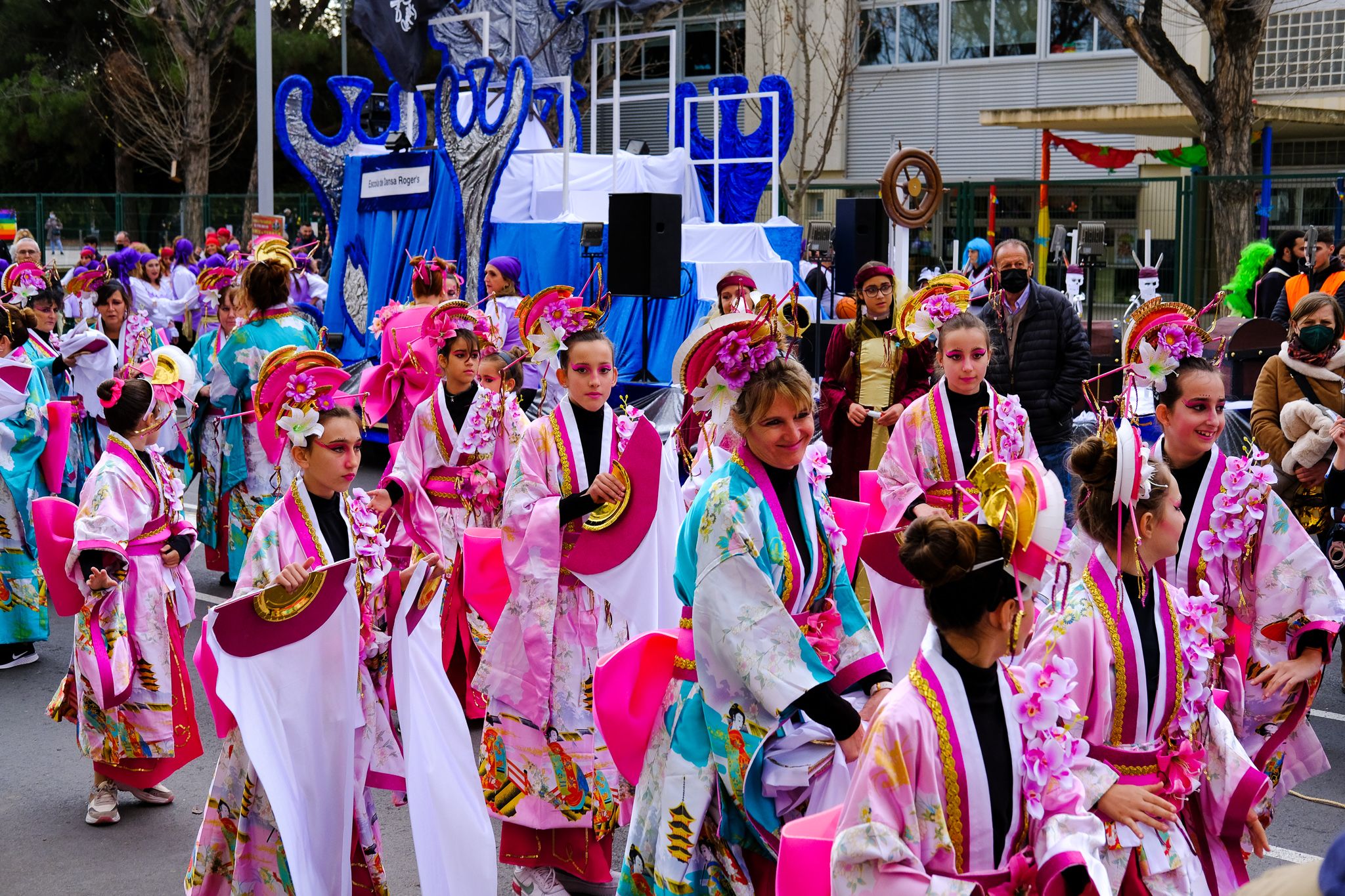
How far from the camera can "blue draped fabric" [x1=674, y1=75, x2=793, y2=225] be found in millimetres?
16406

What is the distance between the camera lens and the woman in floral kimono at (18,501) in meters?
7.14

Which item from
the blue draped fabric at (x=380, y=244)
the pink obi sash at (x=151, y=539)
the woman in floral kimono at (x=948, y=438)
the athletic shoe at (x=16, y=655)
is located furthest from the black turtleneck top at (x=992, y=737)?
the blue draped fabric at (x=380, y=244)

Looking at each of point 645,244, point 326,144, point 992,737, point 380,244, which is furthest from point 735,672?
point 326,144

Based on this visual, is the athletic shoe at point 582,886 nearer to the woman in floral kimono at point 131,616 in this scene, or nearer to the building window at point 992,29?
the woman in floral kimono at point 131,616

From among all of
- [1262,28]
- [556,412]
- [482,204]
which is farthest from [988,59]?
[556,412]

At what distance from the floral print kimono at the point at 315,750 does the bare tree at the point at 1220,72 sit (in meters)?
13.0

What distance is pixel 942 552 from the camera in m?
2.58

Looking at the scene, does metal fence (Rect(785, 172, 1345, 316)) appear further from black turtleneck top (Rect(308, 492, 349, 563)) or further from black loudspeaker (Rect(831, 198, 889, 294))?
black turtleneck top (Rect(308, 492, 349, 563))

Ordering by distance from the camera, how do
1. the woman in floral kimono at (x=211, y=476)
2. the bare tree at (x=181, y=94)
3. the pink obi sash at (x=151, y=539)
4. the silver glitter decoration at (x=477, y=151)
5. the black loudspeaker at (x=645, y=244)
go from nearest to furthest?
the pink obi sash at (x=151, y=539) < the woman in floral kimono at (x=211, y=476) < the black loudspeaker at (x=645, y=244) < the silver glitter decoration at (x=477, y=151) < the bare tree at (x=181, y=94)

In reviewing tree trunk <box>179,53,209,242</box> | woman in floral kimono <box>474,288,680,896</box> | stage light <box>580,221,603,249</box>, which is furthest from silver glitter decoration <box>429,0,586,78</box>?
woman in floral kimono <box>474,288,680,896</box>

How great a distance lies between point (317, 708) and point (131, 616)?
4.98ft

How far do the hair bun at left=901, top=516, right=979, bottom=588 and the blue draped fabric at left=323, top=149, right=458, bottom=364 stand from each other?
1111 cm

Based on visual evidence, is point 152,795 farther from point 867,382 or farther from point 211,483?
point 867,382

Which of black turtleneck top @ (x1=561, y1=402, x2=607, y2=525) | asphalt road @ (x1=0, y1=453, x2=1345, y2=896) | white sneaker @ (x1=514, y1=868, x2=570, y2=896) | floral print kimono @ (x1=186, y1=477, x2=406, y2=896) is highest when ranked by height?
black turtleneck top @ (x1=561, y1=402, x2=607, y2=525)
